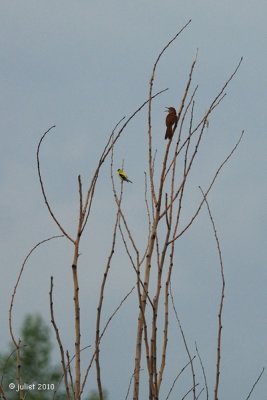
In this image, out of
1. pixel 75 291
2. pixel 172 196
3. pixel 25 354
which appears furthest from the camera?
pixel 25 354

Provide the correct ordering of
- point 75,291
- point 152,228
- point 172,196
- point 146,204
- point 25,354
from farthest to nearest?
point 25,354
point 146,204
point 172,196
point 152,228
point 75,291

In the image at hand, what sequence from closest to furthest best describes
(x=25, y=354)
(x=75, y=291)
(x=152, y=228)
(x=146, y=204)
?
(x=75, y=291) → (x=152, y=228) → (x=146, y=204) → (x=25, y=354)

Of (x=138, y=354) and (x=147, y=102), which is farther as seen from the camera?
(x=147, y=102)

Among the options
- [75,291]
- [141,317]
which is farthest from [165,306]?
[75,291]

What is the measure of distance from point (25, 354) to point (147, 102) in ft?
76.8

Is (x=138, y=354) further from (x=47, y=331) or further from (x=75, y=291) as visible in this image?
(x=47, y=331)

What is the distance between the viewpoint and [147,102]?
114 inches

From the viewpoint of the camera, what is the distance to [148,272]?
2.48 meters

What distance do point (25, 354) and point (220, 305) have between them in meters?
23.4

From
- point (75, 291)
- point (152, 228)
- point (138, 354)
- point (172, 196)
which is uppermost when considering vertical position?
point (172, 196)

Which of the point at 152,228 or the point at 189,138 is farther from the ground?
the point at 189,138

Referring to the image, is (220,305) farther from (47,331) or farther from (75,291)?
(47,331)

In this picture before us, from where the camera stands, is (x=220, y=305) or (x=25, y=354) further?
(x=25, y=354)

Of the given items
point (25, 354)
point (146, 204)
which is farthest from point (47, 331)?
point (146, 204)
